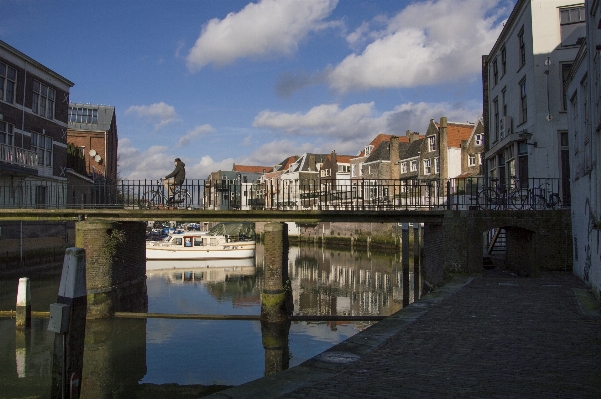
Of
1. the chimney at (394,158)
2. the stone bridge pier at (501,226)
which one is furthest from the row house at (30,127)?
the chimney at (394,158)

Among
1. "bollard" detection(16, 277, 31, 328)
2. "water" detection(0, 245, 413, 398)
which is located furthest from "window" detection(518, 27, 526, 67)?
"bollard" detection(16, 277, 31, 328)

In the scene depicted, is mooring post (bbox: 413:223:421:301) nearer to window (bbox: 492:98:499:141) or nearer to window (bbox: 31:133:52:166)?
window (bbox: 492:98:499:141)

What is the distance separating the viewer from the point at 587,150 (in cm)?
1270

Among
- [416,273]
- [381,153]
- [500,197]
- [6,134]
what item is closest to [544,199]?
[500,197]

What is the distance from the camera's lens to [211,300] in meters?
23.9

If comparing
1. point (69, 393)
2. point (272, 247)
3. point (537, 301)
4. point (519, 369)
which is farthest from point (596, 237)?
point (69, 393)

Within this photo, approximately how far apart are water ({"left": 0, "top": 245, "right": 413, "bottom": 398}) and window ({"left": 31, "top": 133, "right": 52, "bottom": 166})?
378 inches

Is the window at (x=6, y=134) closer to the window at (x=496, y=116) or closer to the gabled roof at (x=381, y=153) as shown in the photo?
the window at (x=496, y=116)

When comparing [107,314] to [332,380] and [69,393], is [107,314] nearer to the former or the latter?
[69,393]

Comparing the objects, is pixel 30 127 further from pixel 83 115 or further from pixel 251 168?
pixel 251 168

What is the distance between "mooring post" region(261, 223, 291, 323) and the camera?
16.2m

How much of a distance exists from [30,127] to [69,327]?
95.6 feet

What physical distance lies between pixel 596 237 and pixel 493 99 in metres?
17.2

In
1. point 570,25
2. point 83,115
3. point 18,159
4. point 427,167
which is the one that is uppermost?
point 83,115
